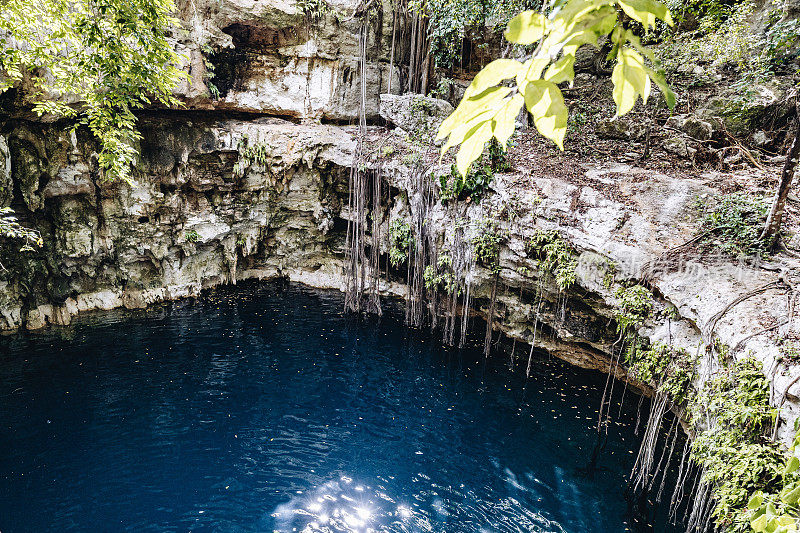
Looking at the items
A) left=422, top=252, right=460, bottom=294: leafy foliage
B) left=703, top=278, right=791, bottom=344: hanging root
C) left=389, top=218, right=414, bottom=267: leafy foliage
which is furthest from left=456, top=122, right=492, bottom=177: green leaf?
left=389, top=218, right=414, bottom=267: leafy foliage

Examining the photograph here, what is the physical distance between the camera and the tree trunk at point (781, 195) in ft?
14.5

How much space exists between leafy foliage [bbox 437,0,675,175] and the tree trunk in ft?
17.9

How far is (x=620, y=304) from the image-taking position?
18.6ft

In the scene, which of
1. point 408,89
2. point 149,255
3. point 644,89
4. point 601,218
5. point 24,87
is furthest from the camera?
point 408,89

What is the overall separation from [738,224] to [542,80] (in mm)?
6316

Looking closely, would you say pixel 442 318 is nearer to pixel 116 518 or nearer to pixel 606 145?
pixel 606 145

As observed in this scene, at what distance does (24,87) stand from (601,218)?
35.0ft

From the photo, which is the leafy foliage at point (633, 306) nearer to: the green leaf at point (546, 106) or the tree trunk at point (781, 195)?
the tree trunk at point (781, 195)

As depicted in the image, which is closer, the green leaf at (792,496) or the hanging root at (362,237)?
the green leaf at (792,496)

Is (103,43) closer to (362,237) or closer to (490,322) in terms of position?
(362,237)

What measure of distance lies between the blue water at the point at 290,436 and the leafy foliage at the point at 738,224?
9.91 ft

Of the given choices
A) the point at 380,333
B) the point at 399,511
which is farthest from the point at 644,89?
the point at 380,333

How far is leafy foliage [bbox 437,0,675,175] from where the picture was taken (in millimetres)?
659

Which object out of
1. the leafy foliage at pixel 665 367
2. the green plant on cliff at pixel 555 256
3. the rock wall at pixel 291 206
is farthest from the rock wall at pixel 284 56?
the leafy foliage at pixel 665 367
